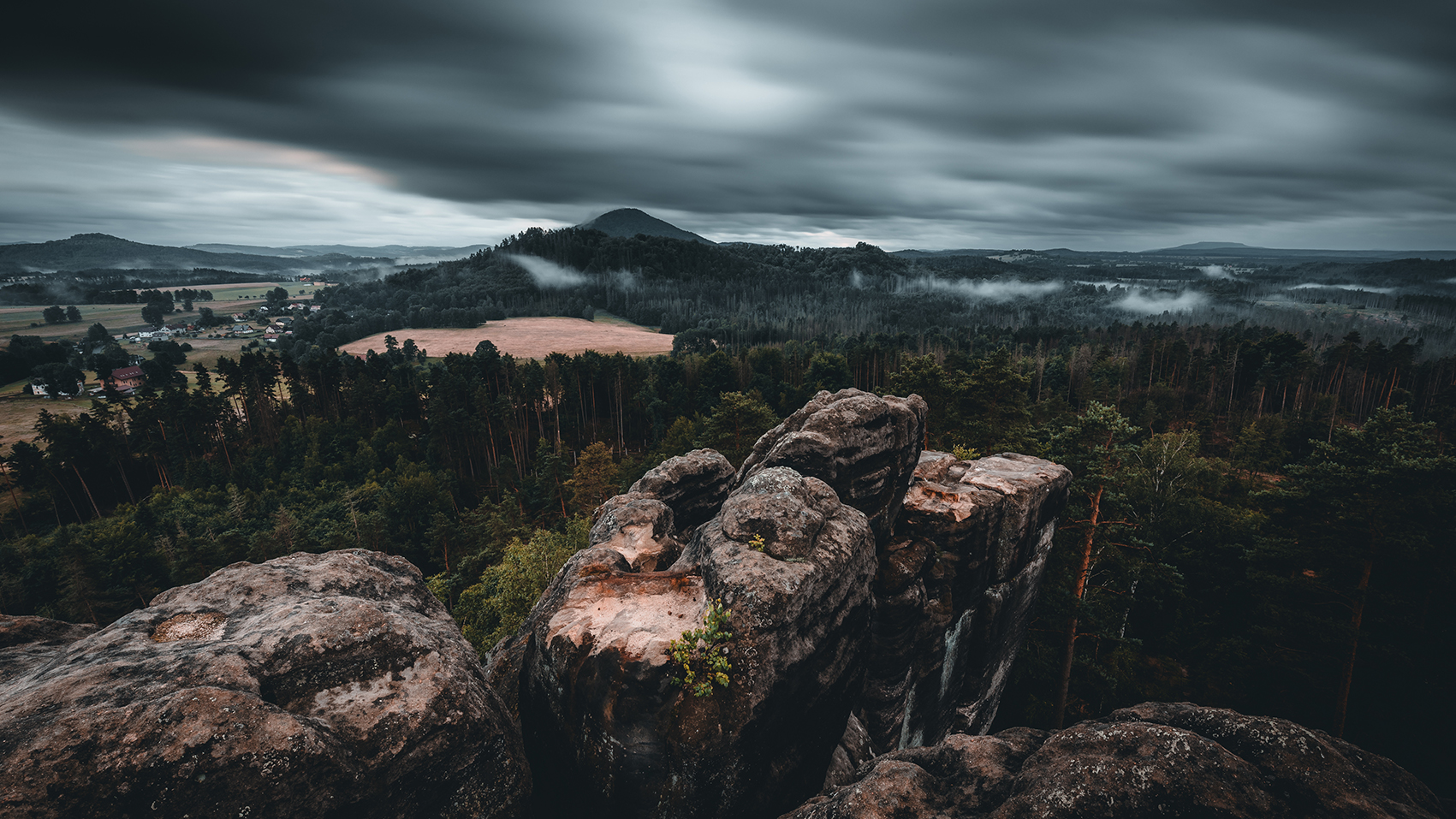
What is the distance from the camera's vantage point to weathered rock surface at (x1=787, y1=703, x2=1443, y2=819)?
320 inches

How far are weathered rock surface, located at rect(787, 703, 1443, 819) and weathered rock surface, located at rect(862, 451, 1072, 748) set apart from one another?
9.68 meters

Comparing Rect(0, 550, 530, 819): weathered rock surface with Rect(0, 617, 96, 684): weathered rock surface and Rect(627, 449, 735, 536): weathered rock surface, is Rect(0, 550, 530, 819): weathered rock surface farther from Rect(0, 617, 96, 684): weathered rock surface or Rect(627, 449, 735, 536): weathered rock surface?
Rect(627, 449, 735, 536): weathered rock surface

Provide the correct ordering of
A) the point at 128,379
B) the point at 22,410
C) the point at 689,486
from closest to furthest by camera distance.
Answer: the point at 689,486 < the point at 22,410 < the point at 128,379

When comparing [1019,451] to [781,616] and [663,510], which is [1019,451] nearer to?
[663,510]

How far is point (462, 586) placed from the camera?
149ft

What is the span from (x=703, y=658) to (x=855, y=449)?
36.6 feet

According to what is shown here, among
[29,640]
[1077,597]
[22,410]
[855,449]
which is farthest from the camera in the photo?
[22,410]

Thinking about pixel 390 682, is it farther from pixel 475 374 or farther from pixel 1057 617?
pixel 475 374

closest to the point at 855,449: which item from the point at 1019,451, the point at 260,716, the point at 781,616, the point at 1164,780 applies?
the point at 781,616

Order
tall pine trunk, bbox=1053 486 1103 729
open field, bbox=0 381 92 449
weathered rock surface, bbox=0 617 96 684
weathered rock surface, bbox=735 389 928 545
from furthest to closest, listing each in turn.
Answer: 1. open field, bbox=0 381 92 449
2. tall pine trunk, bbox=1053 486 1103 729
3. weathered rock surface, bbox=735 389 928 545
4. weathered rock surface, bbox=0 617 96 684

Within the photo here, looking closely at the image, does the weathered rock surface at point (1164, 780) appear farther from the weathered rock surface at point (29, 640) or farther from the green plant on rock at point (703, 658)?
the weathered rock surface at point (29, 640)

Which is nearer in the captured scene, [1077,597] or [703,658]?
[703,658]

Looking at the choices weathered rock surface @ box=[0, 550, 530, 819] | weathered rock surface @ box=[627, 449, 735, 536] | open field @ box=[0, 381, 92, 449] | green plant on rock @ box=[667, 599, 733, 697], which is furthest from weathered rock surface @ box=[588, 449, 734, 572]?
open field @ box=[0, 381, 92, 449]

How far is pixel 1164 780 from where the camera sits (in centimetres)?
841
